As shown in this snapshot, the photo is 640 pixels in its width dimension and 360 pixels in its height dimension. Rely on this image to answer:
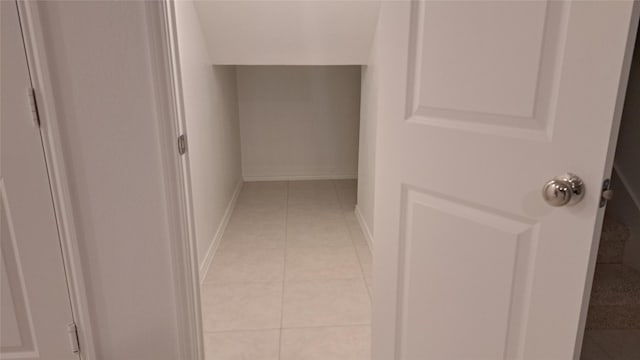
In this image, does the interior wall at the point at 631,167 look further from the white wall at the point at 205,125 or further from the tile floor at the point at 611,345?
the white wall at the point at 205,125

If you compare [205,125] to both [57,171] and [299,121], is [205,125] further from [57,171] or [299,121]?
[299,121]

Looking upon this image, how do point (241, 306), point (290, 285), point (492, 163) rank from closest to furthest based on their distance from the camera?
1. point (492, 163)
2. point (241, 306)
3. point (290, 285)

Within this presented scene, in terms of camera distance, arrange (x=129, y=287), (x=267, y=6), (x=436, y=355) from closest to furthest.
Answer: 1. (x=436, y=355)
2. (x=129, y=287)
3. (x=267, y=6)

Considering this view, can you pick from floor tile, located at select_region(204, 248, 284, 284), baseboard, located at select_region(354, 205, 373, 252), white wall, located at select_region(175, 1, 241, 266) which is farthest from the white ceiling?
floor tile, located at select_region(204, 248, 284, 284)

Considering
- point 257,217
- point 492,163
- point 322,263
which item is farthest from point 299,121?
point 492,163

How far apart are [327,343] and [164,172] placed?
1056 mm

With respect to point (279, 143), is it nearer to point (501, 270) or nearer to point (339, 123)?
point (339, 123)

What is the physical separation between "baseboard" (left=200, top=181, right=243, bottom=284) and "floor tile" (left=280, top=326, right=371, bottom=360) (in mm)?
708

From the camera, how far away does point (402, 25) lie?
4.17 feet

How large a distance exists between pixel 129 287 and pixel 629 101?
1963mm

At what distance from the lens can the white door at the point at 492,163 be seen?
38.1 inches

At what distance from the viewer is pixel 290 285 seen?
2523mm

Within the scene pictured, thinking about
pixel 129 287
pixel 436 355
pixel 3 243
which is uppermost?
pixel 3 243

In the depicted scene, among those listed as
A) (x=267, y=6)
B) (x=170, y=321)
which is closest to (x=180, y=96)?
(x=170, y=321)
